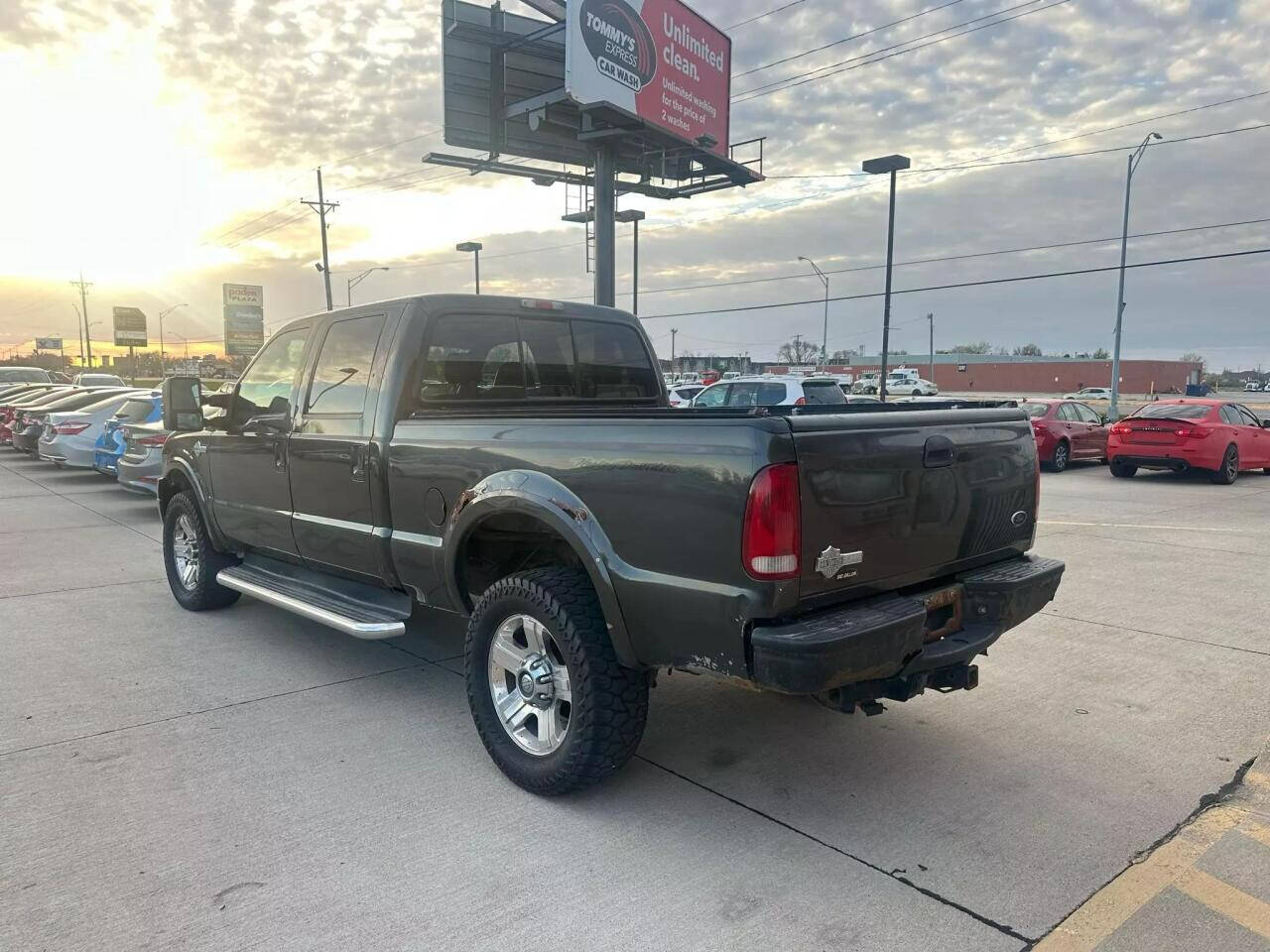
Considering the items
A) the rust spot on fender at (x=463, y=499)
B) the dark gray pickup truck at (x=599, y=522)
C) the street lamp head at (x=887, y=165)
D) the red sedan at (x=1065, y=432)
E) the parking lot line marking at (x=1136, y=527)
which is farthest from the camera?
the street lamp head at (x=887, y=165)

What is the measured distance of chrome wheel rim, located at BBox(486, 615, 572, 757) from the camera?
3531mm

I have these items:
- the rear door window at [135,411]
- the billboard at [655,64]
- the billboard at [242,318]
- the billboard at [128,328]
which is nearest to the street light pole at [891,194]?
the billboard at [655,64]

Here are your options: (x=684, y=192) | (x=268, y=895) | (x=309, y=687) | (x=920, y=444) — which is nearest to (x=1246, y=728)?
(x=920, y=444)

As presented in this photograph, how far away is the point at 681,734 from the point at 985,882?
158cm

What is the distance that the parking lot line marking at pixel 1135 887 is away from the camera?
262cm

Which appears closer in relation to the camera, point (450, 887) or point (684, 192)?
point (450, 887)

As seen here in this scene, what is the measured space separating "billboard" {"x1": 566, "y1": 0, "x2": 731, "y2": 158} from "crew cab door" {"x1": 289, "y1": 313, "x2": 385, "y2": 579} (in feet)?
66.0

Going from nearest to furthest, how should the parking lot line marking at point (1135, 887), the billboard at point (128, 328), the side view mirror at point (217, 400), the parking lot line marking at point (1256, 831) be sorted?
1. the parking lot line marking at point (1135, 887)
2. the parking lot line marking at point (1256, 831)
3. the side view mirror at point (217, 400)
4. the billboard at point (128, 328)

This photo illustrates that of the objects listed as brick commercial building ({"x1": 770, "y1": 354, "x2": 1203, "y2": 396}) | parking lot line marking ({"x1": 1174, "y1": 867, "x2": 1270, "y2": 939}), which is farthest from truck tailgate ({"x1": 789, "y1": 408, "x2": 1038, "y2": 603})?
brick commercial building ({"x1": 770, "y1": 354, "x2": 1203, "y2": 396})

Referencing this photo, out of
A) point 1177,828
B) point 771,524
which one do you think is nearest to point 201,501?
point 771,524

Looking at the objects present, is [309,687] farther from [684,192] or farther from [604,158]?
[684,192]

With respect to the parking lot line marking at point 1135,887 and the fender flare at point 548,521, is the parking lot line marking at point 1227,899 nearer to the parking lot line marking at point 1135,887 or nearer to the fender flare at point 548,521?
the parking lot line marking at point 1135,887

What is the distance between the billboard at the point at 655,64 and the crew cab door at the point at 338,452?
66.0 feet

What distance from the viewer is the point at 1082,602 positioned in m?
6.55
